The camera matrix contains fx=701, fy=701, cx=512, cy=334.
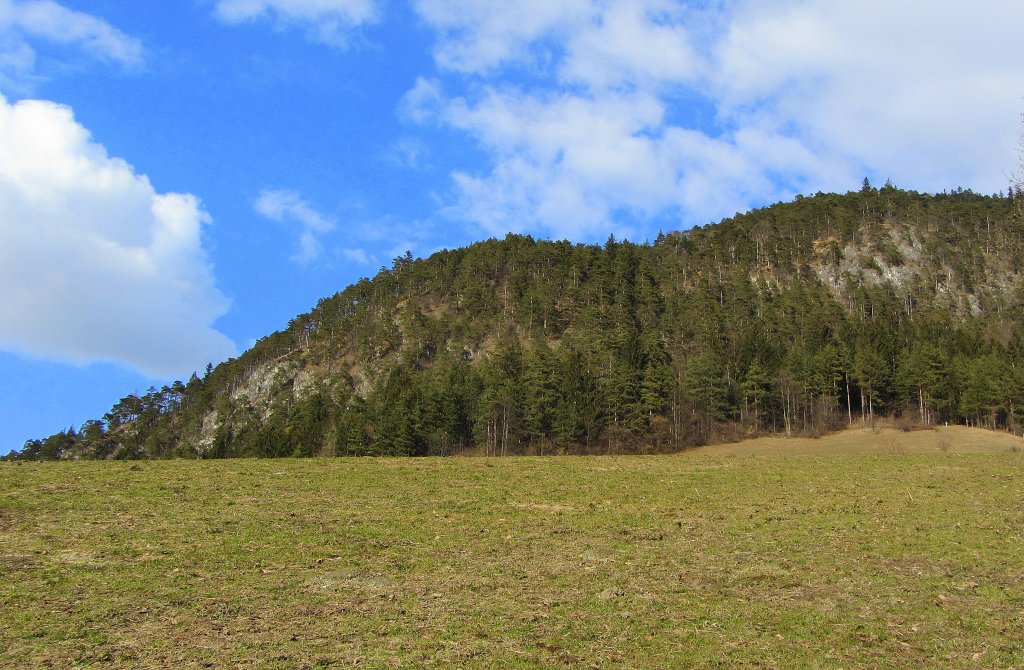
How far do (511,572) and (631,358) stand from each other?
8826 cm

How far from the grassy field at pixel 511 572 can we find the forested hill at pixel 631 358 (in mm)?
18363

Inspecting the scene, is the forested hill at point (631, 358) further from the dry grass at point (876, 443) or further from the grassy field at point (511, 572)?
the grassy field at point (511, 572)

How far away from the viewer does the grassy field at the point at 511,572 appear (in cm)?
1220

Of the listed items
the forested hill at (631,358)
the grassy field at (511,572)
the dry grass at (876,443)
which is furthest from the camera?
the forested hill at (631,358)

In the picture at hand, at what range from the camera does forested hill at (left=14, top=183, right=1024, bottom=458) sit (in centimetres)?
9169

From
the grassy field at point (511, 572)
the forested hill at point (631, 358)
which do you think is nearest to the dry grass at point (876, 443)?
the forested hill at point (631, 358)

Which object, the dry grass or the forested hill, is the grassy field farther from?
the dry grass

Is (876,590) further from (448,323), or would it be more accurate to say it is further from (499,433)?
(448,323)

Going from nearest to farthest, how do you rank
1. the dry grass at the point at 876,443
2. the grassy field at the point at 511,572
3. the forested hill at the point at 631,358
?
the grassy field at the point at 511,572 < the dry grass at the point at 876,443 < the forested hill at the point at 631,358

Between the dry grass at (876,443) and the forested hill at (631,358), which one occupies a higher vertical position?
the forested hill at (631,358)

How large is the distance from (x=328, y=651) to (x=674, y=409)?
85.1m

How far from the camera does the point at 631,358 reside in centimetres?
10394

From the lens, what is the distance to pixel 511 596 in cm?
1544

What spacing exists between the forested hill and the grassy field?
723 inches
